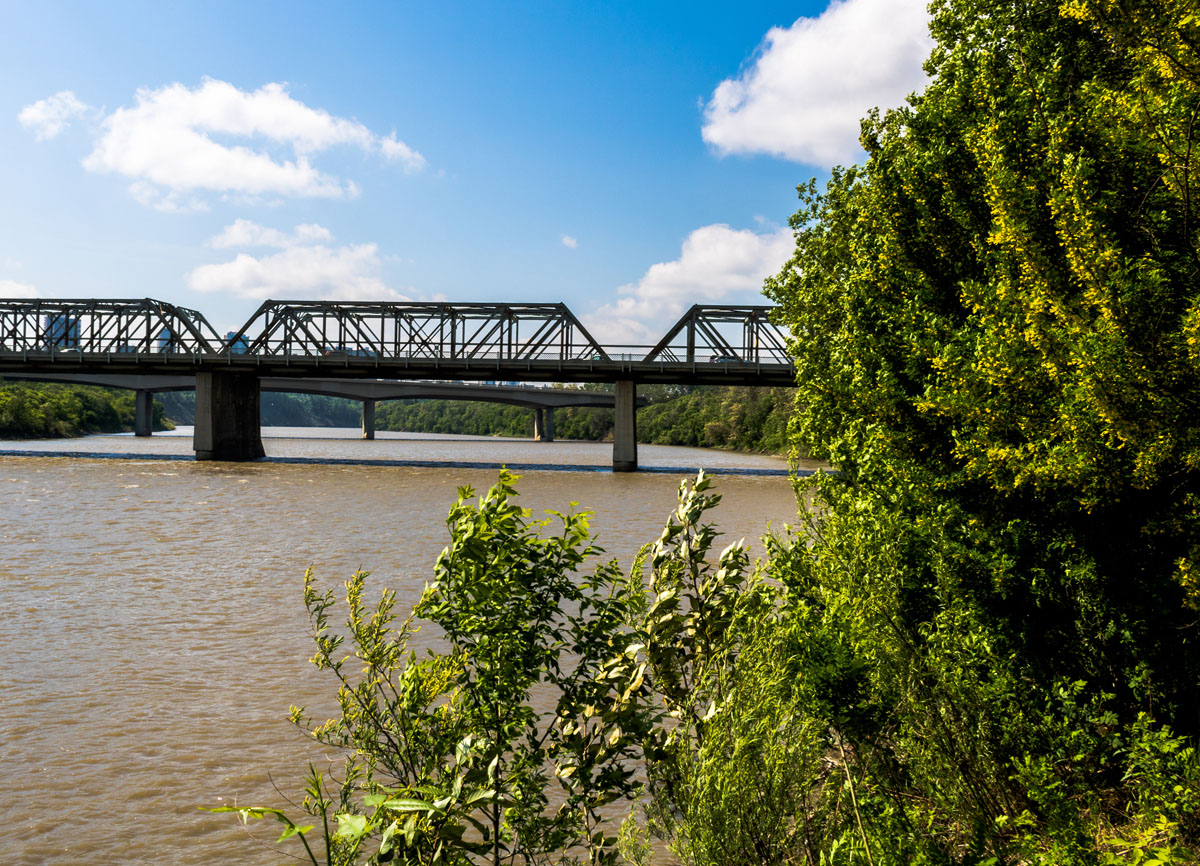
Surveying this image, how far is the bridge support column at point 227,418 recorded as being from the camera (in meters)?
64.2

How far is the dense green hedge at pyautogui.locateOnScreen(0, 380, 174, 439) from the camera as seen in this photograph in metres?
95.8

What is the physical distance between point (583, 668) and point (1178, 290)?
4.94m

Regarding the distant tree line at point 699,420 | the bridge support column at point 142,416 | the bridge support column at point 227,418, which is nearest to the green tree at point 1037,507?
the distant tree line at point 699,420

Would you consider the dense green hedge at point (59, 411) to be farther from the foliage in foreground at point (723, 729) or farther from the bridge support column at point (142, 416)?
the foliage in foreground at point (723, 729)

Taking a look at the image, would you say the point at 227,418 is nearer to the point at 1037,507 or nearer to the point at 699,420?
the point at 1037,507

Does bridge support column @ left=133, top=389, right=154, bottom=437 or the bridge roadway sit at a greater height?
the bridge roadway

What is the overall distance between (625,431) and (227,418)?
3554 centimetres

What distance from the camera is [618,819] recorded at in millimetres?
6500

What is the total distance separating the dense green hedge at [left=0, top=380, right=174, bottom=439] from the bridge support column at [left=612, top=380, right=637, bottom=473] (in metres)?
81.4

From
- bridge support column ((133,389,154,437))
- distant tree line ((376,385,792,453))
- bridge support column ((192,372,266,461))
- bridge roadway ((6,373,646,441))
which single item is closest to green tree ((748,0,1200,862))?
distant tree line ((376,385,792,453))

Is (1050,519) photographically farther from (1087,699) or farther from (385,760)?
(385,760)

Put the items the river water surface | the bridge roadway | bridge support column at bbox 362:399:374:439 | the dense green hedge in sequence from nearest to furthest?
the river water surface < the dense green hedge < the bridge roadway < bridge support column at bbox 362:399:374:439

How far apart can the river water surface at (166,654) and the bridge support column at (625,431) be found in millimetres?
26647

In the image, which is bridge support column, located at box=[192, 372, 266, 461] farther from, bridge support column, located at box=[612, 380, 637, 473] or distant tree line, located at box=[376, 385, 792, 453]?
distant tree line, located at box=[376, 385, 792, 453]
